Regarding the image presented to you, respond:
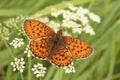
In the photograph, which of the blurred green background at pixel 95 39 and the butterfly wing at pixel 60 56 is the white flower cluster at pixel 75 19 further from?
the butterfly wing at pixel 60 56

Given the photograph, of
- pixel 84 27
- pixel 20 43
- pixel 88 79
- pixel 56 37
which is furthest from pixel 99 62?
pixel 20 43

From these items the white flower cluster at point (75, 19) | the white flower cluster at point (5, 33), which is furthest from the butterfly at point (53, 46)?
the white flower cluster at point (75, 19)

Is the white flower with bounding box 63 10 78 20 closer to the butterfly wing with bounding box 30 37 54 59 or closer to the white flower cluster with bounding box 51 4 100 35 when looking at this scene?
the white flower cluster with bounding box 51 4 100 35

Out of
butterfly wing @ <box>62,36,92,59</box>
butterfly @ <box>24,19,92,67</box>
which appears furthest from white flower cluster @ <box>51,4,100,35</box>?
butterfly wing @ <box>62,36,92,59</box>

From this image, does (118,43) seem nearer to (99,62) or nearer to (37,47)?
(99,62)

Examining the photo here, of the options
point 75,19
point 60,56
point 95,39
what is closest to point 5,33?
point 60,56

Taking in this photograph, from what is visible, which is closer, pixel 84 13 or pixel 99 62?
pixel 84 13
